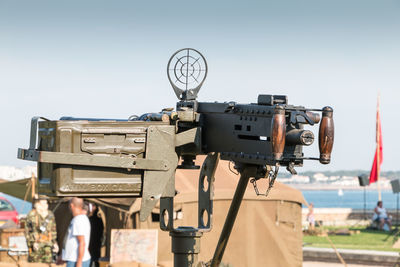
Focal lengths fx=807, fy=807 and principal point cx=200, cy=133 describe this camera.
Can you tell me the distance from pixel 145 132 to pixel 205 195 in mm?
831

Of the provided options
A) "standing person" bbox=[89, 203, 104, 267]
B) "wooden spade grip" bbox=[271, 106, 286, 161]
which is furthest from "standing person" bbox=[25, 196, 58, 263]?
"wooden spade grip" bbox=[271, 106, 286, 161]

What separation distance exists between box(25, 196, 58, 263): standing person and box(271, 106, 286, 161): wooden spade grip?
9414 millimetres

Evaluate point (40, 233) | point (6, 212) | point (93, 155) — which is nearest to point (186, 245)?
point (93, 155)

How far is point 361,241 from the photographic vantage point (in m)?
24.4

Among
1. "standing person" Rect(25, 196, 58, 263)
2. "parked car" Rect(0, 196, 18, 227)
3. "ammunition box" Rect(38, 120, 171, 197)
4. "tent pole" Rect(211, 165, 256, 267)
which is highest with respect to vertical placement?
"ammunition box" Rect(38, 120, 171, 197)

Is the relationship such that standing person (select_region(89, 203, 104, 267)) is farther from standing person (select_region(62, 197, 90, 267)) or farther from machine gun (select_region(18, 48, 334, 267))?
machine gun (select_region(18, 48, 334, 267))

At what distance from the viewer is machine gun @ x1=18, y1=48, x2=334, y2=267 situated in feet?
18.4

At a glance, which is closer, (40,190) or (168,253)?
(40,190)

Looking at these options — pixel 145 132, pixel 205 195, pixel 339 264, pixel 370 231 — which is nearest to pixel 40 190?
pixel 145 132

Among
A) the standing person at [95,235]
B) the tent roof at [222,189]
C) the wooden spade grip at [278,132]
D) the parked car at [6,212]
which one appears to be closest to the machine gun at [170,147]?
the wooden spade grip at [278,132]

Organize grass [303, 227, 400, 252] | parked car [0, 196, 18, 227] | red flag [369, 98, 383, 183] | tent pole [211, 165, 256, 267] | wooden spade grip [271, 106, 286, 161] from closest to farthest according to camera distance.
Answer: wooden spade grip [271, 106, 286, 161]
tent pole [211, 165, 256, 267]
parked car [0, 196, 18, 227]
grass [303, 227, 400, 252]
red flag [369, 98, 383, 183]

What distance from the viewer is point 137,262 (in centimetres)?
1277

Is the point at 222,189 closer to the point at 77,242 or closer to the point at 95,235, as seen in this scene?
the point at 95,235

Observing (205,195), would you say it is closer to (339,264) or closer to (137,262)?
(137,262)
